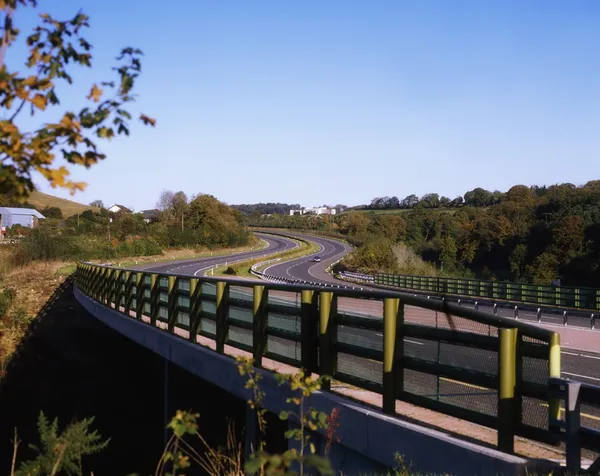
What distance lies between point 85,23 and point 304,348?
4.55 m

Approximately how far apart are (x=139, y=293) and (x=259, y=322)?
25.2 feet

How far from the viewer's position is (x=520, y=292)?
3472 cm

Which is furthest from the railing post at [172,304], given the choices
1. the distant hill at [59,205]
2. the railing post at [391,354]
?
the distant hill at [59,205]

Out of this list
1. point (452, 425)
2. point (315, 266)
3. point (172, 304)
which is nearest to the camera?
point (452, 425)

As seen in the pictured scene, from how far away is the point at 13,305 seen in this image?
3419 cm

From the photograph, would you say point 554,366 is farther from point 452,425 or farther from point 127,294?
point 127,294

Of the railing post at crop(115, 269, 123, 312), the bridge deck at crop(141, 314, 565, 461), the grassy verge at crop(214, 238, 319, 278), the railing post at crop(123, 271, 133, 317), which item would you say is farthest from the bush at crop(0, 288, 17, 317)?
the bridge deck at crop(141, 314, 565, 461)

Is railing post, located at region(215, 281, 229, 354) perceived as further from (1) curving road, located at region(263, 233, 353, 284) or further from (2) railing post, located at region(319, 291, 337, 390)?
(1) curving road, located at region(263, 233, 353, 284)

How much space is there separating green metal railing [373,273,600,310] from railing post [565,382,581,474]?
67.5 ft

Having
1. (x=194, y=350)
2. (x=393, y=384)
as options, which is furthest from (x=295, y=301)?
(x=194, y=350)

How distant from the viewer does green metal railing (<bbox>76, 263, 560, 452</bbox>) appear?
498 centimetres

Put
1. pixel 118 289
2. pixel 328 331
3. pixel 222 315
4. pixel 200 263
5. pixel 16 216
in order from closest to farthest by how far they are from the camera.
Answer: pixel 328 331, pixel 222 315, pixel 118 289, pixel 200 263, pixel 16 216

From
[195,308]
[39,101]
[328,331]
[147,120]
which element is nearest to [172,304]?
[195,308]

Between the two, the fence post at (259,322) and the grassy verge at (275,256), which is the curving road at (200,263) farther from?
the fence post at (259,322)
